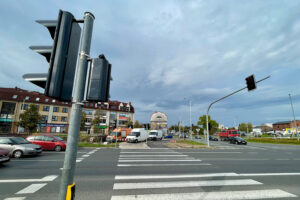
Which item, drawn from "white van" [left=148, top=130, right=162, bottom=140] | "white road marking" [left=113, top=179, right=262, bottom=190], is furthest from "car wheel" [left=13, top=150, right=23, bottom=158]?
"white van" [left=148, top=130, right=162, bottom=140]

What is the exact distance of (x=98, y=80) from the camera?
1.82m

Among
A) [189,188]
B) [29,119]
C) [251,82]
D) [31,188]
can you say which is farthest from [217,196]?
[29,119]

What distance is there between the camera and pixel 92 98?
176 cm

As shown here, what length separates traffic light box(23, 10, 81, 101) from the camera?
63.6 inches

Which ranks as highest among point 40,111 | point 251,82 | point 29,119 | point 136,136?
point 251,82

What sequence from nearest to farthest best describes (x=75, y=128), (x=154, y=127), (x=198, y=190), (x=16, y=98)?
(x=75, y=128) < (x=198, y=190) < (x=16, y=98) < (x=154, y=127)

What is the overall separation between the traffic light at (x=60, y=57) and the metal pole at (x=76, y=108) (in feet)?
0.36

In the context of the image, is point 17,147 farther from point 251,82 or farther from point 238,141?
point 238,141

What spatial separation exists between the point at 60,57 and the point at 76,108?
2.23 feet

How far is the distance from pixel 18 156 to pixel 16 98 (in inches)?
1540

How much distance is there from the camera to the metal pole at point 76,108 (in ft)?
4.83

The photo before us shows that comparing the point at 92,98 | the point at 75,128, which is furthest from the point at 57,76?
the point at 75,128

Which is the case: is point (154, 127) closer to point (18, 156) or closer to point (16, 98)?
point (16, 98)

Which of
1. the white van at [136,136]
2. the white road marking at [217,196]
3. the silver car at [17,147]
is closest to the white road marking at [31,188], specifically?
the white road marking at [217,196]
